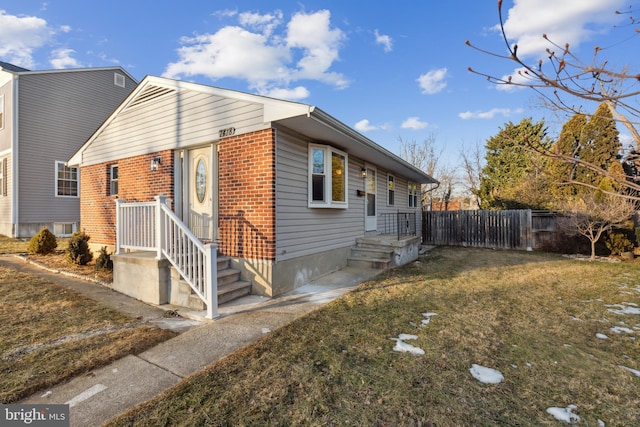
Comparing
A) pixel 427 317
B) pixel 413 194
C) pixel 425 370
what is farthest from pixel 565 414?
pixel 413 194

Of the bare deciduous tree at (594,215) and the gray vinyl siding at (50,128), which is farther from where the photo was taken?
the gray vinyl siding at (50,128)

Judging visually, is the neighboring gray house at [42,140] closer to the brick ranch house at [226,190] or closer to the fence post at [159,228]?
the brick ranch house at [226,190]

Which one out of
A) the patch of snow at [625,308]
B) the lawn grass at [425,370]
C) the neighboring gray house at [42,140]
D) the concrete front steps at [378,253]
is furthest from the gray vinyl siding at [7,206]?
the patch of snow at [625,308]

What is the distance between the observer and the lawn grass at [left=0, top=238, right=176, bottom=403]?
264cm

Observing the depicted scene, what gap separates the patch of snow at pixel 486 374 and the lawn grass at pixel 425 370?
5cm

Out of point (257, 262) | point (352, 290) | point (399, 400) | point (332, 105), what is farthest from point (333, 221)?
point (332, 105)

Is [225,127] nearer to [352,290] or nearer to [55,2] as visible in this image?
[352,290]

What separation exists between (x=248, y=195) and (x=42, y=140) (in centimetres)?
1232

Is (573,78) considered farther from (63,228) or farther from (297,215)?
(63,228)

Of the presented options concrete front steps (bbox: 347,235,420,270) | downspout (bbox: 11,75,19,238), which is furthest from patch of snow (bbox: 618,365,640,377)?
downspout (bbox: 11,75,19,238)

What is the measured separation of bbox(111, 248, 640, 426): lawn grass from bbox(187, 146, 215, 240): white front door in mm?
3109

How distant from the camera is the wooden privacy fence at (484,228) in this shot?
1181 centimetres

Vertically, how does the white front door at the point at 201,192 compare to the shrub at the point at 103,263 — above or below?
above

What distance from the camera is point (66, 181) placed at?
12797 mm
